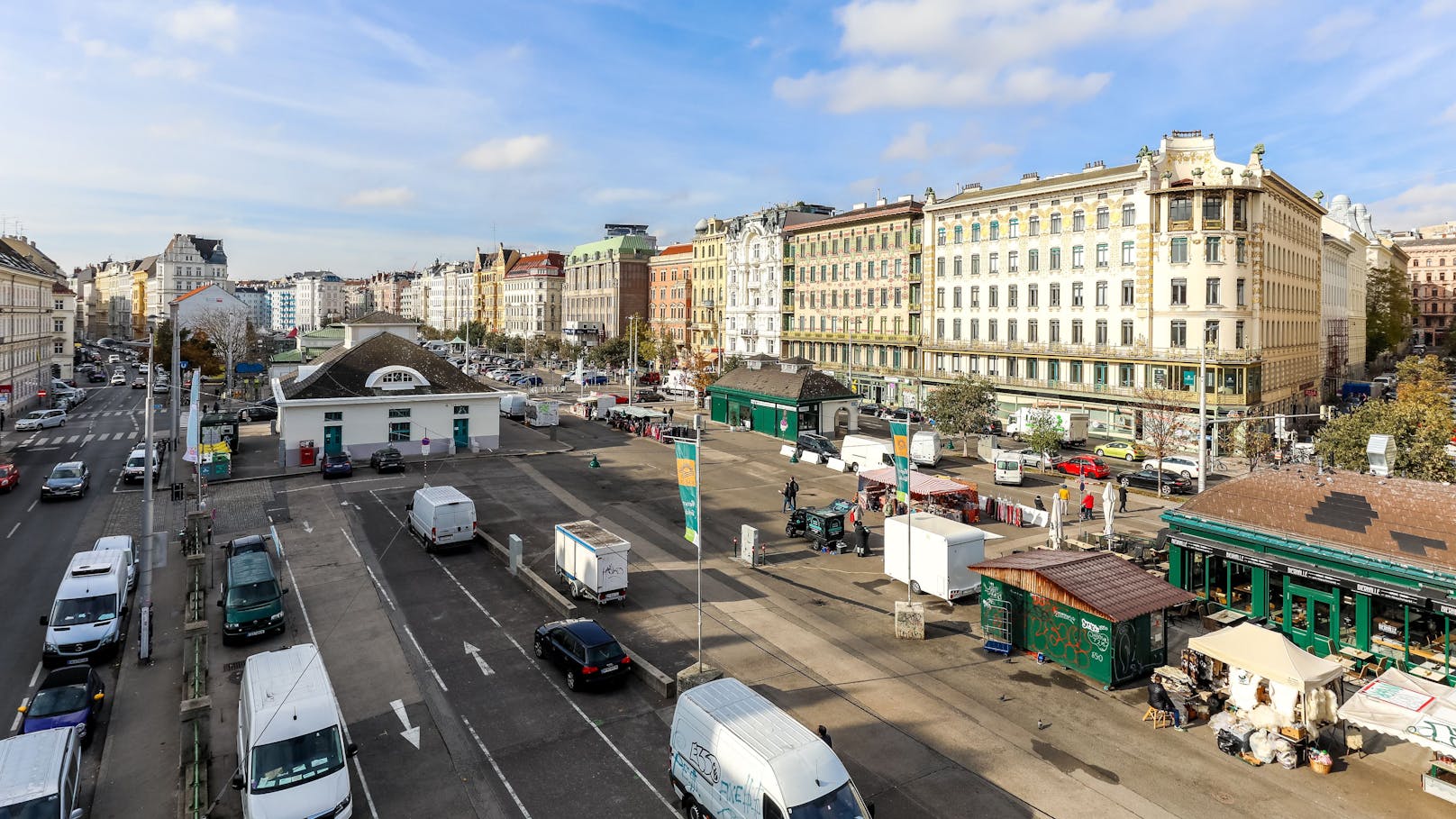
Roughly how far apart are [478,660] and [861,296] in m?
68.1

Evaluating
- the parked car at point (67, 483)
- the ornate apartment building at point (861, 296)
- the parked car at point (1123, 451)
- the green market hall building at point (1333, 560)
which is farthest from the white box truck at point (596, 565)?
the ornate apartment building at point (861, 296)

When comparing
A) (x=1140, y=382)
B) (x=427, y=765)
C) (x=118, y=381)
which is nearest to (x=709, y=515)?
(x=427, y=765)

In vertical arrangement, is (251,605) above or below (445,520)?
below

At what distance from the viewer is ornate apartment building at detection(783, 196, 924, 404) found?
77500 millimetres

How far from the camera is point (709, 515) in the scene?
36812mm

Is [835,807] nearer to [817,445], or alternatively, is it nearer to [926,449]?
[926,449]

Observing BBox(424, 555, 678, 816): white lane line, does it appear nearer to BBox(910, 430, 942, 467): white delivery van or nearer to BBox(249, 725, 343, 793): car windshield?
BBox(249, 725, 343, 793): car windshield

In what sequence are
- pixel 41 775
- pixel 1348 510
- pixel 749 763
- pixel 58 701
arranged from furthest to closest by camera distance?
1. pixel 1348 510
2. pixel 58 701
3. pixel 41 775
4. pixel 749 763

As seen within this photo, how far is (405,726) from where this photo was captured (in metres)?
17.7

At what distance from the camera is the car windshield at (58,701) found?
16.6 m

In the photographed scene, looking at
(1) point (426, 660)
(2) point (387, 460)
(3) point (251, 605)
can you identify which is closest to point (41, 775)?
(1) point (426, 660)

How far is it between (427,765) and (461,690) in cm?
321

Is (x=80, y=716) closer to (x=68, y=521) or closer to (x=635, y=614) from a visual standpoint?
(x=635, y=614)

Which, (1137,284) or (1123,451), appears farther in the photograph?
(1137,284)
